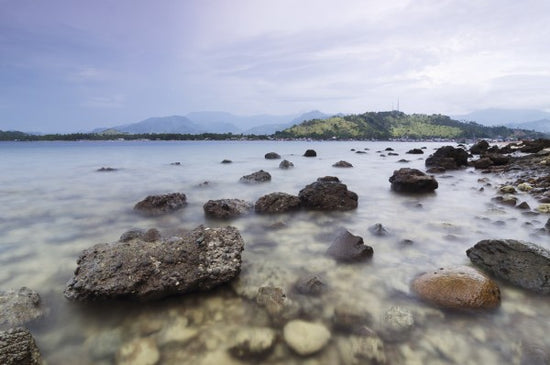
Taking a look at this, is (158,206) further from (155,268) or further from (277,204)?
(155,268)

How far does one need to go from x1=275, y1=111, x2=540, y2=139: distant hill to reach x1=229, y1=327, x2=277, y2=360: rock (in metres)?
145

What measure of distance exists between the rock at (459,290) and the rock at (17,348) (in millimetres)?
4721

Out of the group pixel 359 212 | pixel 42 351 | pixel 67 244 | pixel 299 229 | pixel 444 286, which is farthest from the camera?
pixel 359 212

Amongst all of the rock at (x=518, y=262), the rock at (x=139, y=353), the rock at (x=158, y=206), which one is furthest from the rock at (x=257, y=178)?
the rock at (x=139, y=353)

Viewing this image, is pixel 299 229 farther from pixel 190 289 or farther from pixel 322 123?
pixel 322 123

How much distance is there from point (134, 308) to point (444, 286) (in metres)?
4.35

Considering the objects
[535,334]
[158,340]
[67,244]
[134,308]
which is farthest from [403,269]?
[67,244]

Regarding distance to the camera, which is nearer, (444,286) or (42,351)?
(42,351)

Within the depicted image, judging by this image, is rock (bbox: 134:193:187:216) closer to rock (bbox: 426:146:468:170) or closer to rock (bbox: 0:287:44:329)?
rock (bbox: 0:287:44:329)

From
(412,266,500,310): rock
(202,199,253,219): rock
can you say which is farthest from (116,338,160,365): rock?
(202,199,253,219): rock

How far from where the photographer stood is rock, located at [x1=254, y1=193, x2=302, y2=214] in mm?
8781

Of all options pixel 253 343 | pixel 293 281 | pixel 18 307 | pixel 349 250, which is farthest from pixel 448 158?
pixel 18 307

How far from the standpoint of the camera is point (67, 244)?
6.53m

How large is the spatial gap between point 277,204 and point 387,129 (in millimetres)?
182800
